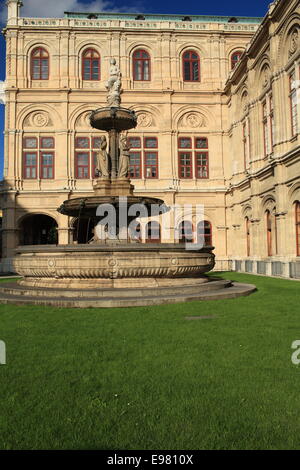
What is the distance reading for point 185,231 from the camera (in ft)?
99.0

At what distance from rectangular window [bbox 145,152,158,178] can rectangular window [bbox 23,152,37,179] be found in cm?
875

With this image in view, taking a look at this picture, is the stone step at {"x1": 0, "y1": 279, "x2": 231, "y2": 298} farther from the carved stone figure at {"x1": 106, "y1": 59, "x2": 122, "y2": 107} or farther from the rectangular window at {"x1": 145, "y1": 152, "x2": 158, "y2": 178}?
the rectangular window at {"x1": 145, "y1": 152, "x2": 158, "y2": 178}

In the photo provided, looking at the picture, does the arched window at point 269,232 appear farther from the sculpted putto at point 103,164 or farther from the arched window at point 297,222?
the sculpted putto at point 103,164

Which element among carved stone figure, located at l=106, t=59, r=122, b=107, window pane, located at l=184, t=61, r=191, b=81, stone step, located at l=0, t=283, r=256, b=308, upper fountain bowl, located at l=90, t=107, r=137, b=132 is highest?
window pane, located at l=184, t=61, r=191, b=81

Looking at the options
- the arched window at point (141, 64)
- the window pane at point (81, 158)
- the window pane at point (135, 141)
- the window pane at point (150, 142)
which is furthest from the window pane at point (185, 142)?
the window pane at point (81, 158)

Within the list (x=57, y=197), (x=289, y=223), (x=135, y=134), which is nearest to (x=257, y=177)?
(x=289, y=223)

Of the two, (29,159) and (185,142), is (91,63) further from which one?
(185,142)

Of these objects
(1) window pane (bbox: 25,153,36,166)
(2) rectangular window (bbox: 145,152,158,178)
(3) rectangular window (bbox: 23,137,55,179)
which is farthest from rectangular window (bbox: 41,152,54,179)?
(2) rectangular window (bbox: 145,152,158,178)

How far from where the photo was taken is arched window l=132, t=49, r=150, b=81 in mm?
30578

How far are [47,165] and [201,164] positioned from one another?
40.2 ft

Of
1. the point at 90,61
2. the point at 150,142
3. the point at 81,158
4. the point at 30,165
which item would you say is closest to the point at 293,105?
the point at 150,142

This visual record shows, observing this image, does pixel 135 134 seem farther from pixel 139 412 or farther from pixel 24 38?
pixel 139 412

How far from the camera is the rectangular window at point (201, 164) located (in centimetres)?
3064

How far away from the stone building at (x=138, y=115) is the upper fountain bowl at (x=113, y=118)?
15.0 m
